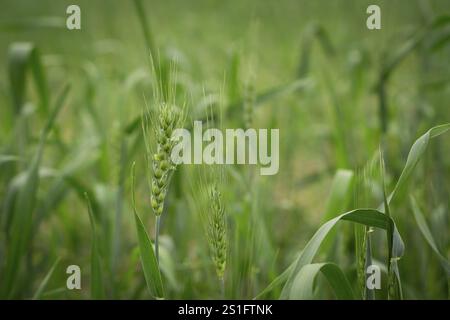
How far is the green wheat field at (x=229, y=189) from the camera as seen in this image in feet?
2.20

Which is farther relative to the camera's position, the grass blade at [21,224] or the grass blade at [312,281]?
the grass blade at [21,224]

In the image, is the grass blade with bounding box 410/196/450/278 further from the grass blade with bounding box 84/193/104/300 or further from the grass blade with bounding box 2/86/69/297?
the grass blade with bounding box 2/86/69/297

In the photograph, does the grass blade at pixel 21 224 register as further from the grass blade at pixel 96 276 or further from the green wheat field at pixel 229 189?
the grass blade at pixel 96 276

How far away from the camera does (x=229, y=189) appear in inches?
48.7

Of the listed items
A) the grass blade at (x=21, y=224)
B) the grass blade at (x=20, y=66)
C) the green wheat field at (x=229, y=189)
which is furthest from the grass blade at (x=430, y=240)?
the grass blade at (x=20, y=66)

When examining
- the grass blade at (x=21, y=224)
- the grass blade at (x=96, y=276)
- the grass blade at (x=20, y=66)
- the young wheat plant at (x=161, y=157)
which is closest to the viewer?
the young wheat plant at (x=161, y=157)

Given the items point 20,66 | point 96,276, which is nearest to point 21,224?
point 96,276

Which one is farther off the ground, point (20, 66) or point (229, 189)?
point (20, 66)

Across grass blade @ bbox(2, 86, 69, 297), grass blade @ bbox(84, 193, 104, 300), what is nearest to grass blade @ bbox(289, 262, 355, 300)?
grass blade @ bbox(84, 193, 104, 300)

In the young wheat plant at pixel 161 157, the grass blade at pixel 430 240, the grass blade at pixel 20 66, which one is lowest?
the grass blade at pixel 430 240

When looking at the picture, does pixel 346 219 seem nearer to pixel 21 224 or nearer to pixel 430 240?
pixel 430 240

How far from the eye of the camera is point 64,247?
4.66 ft

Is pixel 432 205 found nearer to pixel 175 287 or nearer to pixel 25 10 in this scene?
pixel 175 287

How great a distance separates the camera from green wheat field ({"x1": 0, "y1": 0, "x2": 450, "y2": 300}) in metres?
0.67
